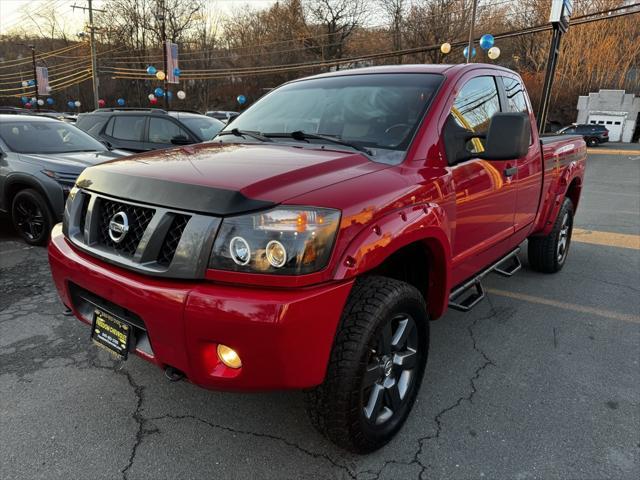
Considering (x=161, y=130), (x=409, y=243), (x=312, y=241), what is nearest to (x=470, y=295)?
(x=409, y=243)

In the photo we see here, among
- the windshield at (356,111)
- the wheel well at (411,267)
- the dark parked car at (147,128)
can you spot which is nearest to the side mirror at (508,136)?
the windshield at (356,111)

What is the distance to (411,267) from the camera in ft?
8.63

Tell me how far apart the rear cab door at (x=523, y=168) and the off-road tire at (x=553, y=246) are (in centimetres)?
77

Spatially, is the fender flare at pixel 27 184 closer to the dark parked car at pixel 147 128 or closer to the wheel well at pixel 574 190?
the dark parked car at pixel 147 128

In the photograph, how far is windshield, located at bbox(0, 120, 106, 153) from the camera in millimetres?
6078

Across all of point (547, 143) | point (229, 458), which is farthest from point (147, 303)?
point (547, 143)

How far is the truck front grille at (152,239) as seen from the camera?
1.77 metres

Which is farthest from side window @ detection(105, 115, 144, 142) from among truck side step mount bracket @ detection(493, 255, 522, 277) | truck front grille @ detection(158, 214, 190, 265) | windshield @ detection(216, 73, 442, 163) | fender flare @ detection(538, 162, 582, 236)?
truck front grille @ detection(158, 214, 190, 265)

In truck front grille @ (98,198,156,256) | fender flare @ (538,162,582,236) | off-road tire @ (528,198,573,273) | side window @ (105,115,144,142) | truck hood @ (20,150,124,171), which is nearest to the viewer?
truck front grille @ (98,198,156,256)

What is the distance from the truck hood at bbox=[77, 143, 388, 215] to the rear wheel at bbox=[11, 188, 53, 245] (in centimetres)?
365

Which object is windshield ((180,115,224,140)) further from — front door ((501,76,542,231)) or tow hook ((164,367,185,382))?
tow hook ((164,367,185,382))

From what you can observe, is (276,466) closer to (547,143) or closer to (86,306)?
(86,306)

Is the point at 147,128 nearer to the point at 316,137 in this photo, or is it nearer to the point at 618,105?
the point at 316,137

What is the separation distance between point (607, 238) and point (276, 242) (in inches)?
257
